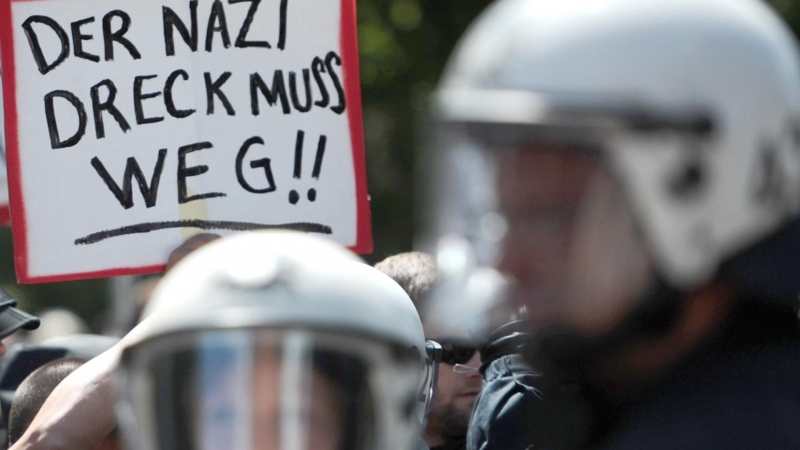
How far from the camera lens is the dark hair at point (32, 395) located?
388cm

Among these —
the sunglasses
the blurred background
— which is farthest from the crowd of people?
the blurred background

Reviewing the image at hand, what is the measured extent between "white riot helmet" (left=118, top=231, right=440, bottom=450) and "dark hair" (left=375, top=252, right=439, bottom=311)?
1790mm

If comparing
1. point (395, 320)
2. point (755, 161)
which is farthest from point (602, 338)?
point (395, 320)

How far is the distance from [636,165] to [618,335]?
0.22 m

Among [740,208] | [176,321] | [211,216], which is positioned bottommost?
[211,216]

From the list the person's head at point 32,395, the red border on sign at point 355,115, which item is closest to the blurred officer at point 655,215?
the red border on sign at point 355,115

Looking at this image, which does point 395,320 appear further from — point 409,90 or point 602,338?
point 409,90

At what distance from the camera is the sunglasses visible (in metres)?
3.73

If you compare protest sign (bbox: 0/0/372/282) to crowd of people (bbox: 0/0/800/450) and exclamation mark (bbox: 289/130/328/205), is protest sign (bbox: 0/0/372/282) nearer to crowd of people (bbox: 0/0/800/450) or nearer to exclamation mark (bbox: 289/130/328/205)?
exclamation mark (bbox: 289/130/328/205)

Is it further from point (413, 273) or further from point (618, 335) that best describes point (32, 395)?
point (618, 335)

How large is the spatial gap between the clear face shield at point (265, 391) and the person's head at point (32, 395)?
2032mm

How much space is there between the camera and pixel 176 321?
1.89 metres

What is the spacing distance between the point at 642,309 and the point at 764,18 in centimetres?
45

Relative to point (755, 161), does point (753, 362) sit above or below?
below
